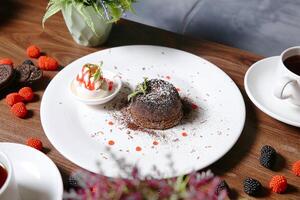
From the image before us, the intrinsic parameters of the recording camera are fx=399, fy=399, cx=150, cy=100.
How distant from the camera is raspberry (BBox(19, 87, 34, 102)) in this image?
1.34 m

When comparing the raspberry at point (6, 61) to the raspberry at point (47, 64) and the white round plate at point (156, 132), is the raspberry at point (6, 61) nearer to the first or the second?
the raspberry at point (47, 64)

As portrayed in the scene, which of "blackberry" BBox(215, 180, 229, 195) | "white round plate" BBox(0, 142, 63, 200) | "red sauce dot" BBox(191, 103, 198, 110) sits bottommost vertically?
"red sauce dot" BBox(191, 103, 198, 110)

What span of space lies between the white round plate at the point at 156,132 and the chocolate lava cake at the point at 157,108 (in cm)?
3

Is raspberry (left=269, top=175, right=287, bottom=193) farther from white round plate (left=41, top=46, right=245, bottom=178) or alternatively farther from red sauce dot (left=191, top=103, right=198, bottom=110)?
red sauce dot (left=191, top=103, right=198, bottom=110)

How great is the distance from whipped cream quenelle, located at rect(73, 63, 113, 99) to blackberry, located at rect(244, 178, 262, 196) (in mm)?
538

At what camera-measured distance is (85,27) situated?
60.2 inches

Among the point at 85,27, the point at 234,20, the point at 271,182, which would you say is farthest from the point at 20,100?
the point at 234,20

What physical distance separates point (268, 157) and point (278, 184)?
0.31 ft

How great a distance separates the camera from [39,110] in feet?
4.31

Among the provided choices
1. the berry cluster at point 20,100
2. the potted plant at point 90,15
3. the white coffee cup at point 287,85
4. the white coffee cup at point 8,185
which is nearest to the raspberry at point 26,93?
the berry cluster at point 20,100

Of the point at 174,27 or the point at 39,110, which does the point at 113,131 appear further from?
the point at 174,27

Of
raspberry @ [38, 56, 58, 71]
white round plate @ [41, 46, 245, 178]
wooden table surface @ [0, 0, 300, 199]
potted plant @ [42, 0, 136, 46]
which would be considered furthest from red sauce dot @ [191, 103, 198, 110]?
raspberry @ [38, 56, 58, 71]

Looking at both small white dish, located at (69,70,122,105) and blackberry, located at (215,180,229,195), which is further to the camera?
small white dish, located at (69,70,122,105)

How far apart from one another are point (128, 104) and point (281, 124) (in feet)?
1.66
